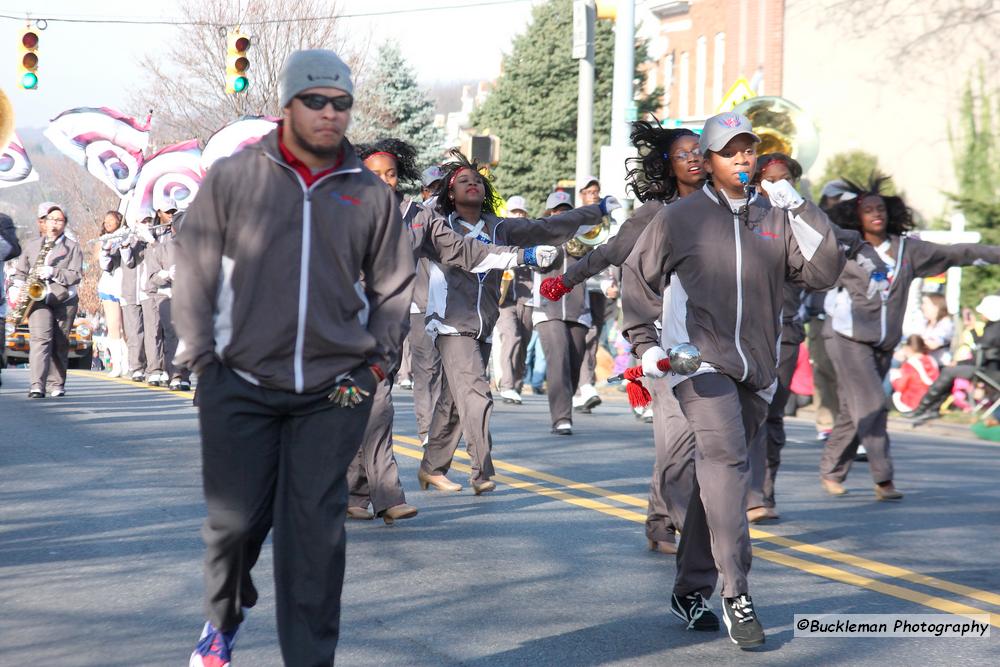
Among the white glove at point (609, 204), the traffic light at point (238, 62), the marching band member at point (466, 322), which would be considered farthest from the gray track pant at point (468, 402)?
the traffic light at point (238, 62)

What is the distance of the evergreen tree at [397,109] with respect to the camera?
48.2 meters

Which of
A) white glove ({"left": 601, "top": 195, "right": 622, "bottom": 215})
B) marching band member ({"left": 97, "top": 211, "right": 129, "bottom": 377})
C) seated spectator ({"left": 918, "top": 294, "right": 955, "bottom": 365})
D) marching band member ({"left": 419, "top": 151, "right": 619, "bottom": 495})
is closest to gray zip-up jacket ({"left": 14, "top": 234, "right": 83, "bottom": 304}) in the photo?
marching band member ({"left": 97, "top": 211, "right": 129, "bottom": 377})

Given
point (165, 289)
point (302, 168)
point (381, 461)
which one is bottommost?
point (381, 461)

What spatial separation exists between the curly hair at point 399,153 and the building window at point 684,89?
110 feet

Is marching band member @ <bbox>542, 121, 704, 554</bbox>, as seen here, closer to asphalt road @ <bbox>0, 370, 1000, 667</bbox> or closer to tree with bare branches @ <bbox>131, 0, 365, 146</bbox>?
asphalt road @ <bbox>0, 370, 1000, 667</bbox>

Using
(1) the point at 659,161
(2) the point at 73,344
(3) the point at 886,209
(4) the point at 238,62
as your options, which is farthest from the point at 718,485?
(2) the point at 73,344

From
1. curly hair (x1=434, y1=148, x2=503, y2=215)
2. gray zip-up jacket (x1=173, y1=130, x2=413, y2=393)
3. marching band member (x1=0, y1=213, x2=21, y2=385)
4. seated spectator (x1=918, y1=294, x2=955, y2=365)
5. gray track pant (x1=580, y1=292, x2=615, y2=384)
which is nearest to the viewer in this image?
gray zip-up jacket (x1=173, y1=130, x2=413, y2=393)

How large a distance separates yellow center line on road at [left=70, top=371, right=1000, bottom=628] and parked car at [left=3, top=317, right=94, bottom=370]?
2492 centimetres

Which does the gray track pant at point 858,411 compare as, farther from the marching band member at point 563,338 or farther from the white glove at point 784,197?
the white glove at point 784,197

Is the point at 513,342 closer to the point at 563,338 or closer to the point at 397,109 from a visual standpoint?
the point at 563,338

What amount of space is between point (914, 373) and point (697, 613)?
12.3m

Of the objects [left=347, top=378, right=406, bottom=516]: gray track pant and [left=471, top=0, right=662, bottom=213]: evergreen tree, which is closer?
[left=347, top=378, right=406, bottom=516]: gray track pant

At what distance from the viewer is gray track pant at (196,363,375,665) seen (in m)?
4.84

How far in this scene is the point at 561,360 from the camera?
14.2 meters
